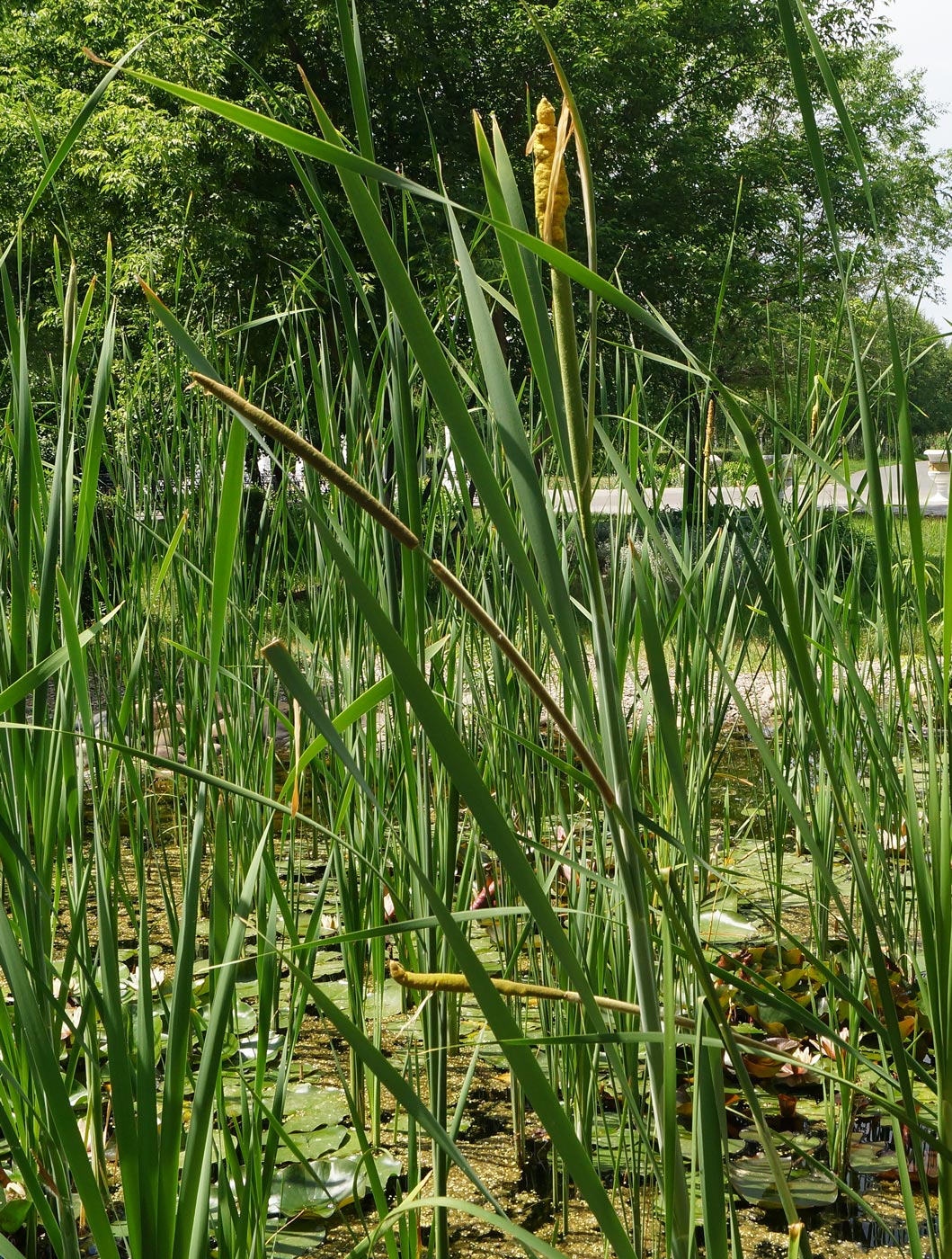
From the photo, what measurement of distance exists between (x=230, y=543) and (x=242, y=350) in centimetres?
131

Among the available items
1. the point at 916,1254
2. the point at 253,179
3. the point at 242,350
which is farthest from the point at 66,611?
the point at 253,179

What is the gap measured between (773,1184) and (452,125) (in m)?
10.7

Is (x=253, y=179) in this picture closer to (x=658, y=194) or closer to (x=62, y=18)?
(x=62, y=18)

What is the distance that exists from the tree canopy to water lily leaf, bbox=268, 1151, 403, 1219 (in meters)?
6.95

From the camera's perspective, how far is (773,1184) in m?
1.19

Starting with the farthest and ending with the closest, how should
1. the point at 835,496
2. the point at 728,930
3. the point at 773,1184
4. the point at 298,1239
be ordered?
the point at 728,930 → the point at 835,496 → the point at 773,1184 → the point at 298,1239

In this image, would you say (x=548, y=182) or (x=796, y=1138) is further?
(x=796, y=1138)

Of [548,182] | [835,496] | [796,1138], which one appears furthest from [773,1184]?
[548,182]

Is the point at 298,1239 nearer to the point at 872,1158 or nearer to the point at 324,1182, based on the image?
the point at 324,1182

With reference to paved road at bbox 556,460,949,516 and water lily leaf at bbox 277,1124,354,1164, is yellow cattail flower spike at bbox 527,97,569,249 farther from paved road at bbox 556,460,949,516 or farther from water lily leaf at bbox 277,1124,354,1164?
water lily leaf at bbox 277,1124,354,1164

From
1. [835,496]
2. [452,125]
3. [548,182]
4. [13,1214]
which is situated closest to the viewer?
[548,182]

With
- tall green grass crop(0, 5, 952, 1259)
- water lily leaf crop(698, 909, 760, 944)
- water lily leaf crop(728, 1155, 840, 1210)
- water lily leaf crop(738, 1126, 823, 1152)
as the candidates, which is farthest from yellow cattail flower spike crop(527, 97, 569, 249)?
water lily leaf crop(698, 909, 760, 944)

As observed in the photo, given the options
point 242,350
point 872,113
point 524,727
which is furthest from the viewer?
point 872,113

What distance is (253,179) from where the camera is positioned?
941 cm
